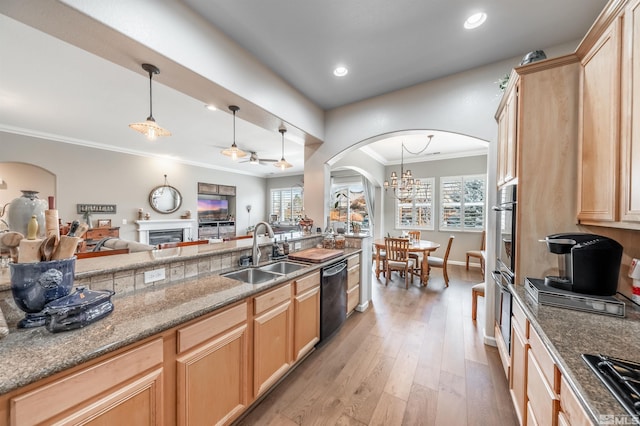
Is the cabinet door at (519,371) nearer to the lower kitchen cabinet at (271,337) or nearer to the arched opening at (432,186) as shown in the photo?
the lower kitchen cabinet at (271,337)

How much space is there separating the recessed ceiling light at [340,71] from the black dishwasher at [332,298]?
218 centimetres

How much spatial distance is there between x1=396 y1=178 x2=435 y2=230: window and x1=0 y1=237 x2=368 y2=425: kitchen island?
507cm

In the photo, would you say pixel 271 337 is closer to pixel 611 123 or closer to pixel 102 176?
pixel 611 123

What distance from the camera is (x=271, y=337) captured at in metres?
1.72

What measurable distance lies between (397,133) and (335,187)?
14.8ft

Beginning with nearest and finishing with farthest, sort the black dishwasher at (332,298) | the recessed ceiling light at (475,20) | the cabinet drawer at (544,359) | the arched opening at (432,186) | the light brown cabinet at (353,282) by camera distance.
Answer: the cabinet drawer at (544,359) < the recessed ceiling light at (475,20) < the black dishwasher at (332,298) < the light brown cabinet at (353,282) < the arched opening at (432,186)

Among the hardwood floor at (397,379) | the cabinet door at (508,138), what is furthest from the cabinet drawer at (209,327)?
the cabinet door at (508,138)

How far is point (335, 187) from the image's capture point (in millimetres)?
7520

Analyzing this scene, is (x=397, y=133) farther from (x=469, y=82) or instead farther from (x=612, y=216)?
(x=612, y=216)

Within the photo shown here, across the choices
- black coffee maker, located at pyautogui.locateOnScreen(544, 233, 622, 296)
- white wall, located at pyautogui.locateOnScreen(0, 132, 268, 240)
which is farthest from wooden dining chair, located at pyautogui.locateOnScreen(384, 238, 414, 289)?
white wall, located at pyautogui.locateOnScreen(0, 132, 268, 240)

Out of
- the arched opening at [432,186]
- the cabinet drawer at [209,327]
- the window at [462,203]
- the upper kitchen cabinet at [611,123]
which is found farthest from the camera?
the window at [462,203]

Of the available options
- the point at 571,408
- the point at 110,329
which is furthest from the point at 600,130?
the point at 110,329

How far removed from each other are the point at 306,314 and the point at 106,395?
140 cm

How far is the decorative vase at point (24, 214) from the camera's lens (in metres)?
1.12
